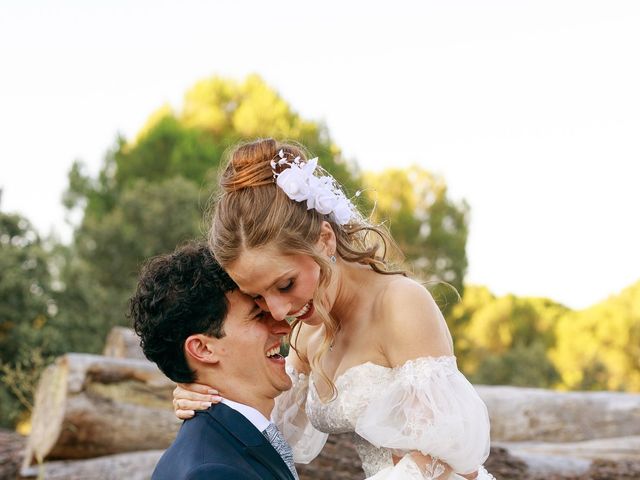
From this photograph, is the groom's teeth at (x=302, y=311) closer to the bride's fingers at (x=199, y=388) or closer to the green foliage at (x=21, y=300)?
the bride's fingers at (x=199, y=388)

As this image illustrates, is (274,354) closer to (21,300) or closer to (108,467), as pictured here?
(108,467)

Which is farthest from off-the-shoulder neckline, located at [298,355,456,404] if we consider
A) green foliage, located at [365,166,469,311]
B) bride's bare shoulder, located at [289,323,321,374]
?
green foliage, located at [365,166,469,311]

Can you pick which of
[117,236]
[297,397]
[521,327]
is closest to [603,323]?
[521,327]

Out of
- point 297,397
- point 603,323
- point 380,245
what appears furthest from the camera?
point 603,323

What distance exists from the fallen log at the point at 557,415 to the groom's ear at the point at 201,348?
16.9ft

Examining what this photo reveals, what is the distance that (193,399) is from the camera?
284 cm

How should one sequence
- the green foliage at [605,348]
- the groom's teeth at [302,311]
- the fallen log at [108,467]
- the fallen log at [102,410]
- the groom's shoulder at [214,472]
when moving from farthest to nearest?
1. the green foliage at [605,348]
2. the fallen log at [102,410]
3. the fallen log at [108,467]
4. the groom's teeth at [302,311]
5. the groom's shoulder at [214,472]

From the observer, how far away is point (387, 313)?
2932 mm

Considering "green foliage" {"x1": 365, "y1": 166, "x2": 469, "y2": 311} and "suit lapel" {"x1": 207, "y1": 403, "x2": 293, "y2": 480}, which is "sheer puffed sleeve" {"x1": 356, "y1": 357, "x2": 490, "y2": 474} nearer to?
"suit lapel" {"x1": 207, "y1": 403, "x2": 293, "y2": 480}

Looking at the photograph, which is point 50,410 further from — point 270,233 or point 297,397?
point 270,233

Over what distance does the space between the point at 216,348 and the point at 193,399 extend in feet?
0.60

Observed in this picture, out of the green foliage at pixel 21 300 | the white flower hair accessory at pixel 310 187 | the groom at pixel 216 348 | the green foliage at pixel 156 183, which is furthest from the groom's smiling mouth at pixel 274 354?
the green foliage at pixel 156 183

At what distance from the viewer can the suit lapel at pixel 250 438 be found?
2.70 m

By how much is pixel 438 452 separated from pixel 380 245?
2.89 feet
